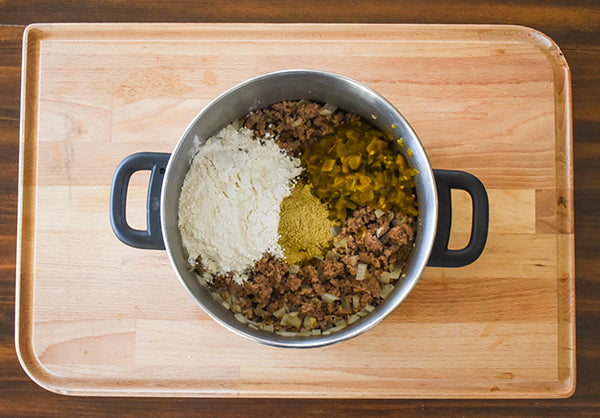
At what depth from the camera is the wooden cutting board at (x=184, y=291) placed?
1.28 m

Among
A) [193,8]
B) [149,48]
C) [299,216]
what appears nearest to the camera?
[299,216]

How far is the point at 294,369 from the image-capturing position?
128 cm

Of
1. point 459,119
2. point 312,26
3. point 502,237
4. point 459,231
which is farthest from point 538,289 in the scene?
point 312,26

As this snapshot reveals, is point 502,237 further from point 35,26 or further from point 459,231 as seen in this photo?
point 35,26

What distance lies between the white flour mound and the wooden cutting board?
0.15 m

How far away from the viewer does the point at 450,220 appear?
110 centimetres

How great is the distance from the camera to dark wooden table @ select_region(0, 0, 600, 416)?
1381 mm

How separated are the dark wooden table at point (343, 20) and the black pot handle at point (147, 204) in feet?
1.64

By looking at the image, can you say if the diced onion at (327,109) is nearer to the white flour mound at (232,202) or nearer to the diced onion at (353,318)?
the white flour mound at (232,202)

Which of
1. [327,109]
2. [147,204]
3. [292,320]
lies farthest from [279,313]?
[327,109]

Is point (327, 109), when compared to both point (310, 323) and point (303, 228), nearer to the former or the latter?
point (303, 228)

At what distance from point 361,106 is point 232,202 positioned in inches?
15.5

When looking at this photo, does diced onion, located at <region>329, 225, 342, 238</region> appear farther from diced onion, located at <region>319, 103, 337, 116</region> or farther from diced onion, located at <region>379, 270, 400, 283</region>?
diced onion, located at <region>319, 103, 337, 116</region>

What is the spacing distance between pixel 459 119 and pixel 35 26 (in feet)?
3.85
